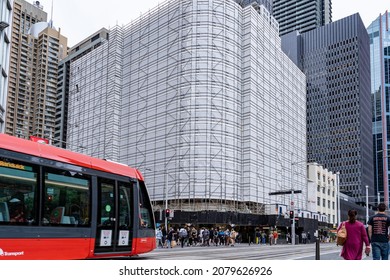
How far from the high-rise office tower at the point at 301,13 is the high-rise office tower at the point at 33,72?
2559 inches

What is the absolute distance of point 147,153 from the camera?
6538 cm

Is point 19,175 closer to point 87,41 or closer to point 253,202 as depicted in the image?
point 253,202

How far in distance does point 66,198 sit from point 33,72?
410 ft

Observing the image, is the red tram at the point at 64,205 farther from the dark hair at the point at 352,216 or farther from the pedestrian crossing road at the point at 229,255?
the dark hair at the point at 352,216

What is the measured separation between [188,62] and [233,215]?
19.8 m

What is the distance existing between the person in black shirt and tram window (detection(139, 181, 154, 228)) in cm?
768

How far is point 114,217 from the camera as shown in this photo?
14484 millimetres

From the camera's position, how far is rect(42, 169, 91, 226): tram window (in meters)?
12.2

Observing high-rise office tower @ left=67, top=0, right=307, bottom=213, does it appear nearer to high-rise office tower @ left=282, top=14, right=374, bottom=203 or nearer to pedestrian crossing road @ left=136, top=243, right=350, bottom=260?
pedestrian crossing road @ left=136, top=243, right=350, bottom=260

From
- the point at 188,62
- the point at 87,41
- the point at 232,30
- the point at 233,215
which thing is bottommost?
the point at 233,215

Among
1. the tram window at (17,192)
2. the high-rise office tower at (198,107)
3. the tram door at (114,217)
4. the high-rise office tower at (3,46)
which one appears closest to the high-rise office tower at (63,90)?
the high-rise office tower at (198,107)

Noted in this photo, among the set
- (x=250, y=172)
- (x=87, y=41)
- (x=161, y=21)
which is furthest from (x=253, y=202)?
(x=87, y=41)

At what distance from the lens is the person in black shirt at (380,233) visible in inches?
416
